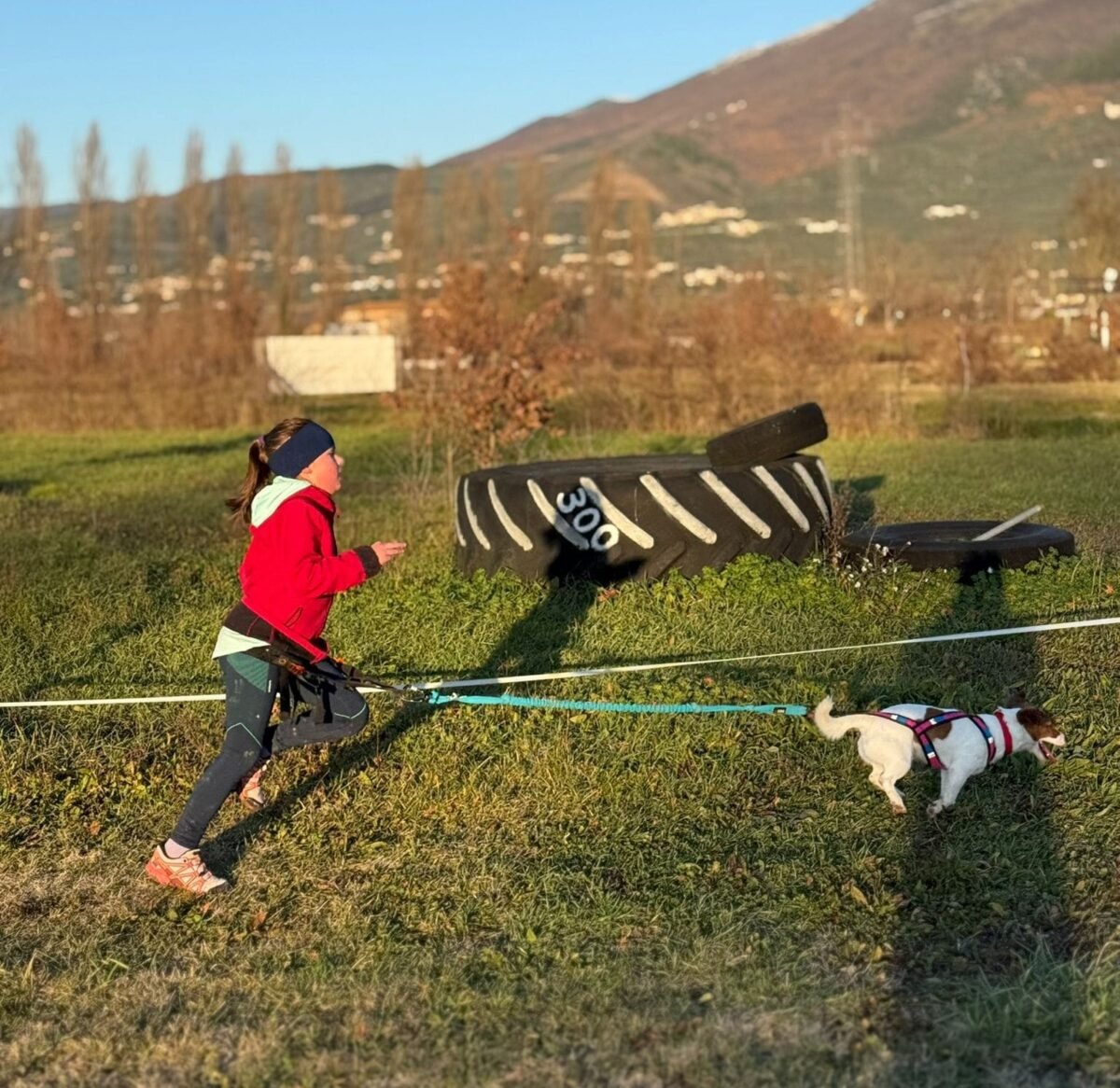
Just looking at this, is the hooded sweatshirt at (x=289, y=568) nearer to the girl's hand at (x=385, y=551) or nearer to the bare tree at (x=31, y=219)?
the girl's hand at (x=385, y=551)

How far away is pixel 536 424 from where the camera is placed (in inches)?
575

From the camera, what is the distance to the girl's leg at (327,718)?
5371mm

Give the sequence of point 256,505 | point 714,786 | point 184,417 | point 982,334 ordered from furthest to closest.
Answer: point 982,334 < point 184,417 < point 714,786 < point 256,505

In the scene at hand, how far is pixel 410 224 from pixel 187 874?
7371 centimetres

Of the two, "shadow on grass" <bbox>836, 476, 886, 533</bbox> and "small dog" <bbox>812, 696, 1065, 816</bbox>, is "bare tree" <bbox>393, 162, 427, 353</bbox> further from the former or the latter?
"small dog" <bbox>812, 696, 1065, 816</bbox>

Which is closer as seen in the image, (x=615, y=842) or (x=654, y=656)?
(x=615, y=842)

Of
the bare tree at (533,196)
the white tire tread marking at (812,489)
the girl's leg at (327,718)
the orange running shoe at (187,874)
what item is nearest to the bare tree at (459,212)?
the bare tree at (533,196)

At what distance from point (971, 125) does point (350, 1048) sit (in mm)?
182623

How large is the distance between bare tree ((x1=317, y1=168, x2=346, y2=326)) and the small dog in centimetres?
6953

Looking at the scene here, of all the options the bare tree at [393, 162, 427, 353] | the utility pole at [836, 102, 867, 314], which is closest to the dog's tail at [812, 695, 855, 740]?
the utility pole at [836, 102, 867, 314]

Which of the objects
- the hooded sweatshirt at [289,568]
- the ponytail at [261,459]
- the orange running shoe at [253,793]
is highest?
the ponytail at [261,459]

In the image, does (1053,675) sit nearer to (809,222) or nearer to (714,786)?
(714,786)

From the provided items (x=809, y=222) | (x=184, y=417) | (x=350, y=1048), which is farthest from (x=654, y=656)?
(x=809, y=222)

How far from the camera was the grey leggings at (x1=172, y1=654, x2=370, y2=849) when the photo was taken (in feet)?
16.6
